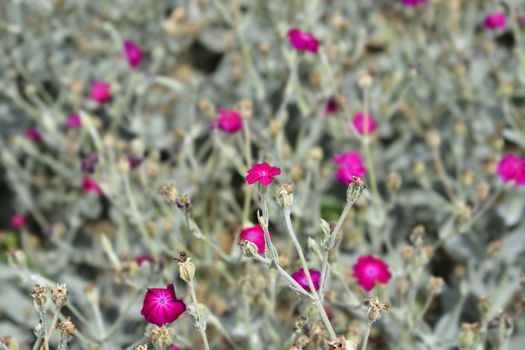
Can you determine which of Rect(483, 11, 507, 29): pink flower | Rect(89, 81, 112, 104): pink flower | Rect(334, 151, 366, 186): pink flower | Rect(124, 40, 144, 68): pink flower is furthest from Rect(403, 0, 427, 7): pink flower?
Rect(89, 81, 112, 104): pink flower

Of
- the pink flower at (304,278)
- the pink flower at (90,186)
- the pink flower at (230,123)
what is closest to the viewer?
the pink flower at (304,278)

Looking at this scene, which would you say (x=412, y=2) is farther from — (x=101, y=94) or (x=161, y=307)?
(x=161, y=307)

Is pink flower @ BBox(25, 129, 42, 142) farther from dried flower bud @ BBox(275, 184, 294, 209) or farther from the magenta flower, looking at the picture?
dried flower bud @ BBox(275, 184, 294, 209)

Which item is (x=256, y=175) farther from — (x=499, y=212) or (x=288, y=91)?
(x=499, y=212)

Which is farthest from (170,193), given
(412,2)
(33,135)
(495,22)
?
(495,22)

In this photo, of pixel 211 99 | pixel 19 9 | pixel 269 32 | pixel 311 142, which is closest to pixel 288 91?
pixel 311 142

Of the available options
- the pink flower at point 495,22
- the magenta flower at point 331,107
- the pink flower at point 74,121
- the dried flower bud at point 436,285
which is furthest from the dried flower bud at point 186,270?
the pink flower at point 495,22

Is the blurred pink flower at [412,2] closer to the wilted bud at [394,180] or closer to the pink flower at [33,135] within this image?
the wilted bud at [394,180]
